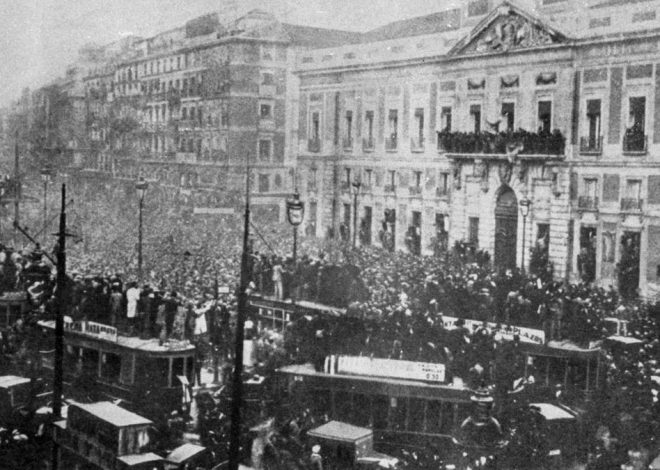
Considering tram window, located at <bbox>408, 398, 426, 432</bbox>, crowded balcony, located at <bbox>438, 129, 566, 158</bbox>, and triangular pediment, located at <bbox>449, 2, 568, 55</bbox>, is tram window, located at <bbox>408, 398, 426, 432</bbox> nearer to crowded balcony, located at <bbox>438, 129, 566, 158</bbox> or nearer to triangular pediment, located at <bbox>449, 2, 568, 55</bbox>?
crowded balcony, located at <bbox>438, 129, 566, 158</bbox>

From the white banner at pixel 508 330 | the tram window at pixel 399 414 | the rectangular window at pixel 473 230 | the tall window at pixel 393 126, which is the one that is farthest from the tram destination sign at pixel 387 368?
the tall window at pixel 393 126

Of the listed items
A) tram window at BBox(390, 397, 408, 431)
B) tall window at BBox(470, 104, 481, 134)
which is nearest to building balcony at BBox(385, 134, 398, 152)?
tall window at BBox(470, 104, 481, 134)

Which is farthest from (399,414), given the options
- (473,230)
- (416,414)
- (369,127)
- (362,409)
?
(369,127)

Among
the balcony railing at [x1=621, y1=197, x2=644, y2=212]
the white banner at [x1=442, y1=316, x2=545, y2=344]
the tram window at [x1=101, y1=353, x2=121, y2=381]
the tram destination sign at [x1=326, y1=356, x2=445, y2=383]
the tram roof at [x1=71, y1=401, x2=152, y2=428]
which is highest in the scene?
the balcony railing at [x1=621, y1=197, x2=644, y2=212]

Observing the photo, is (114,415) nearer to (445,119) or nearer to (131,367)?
(131,367)

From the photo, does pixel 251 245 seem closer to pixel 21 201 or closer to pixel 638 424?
pixel 21 201

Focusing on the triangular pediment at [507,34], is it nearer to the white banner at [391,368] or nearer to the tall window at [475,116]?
the tall window at [475,116]

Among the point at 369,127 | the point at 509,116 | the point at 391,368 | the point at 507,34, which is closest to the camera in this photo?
the point at 391,368
